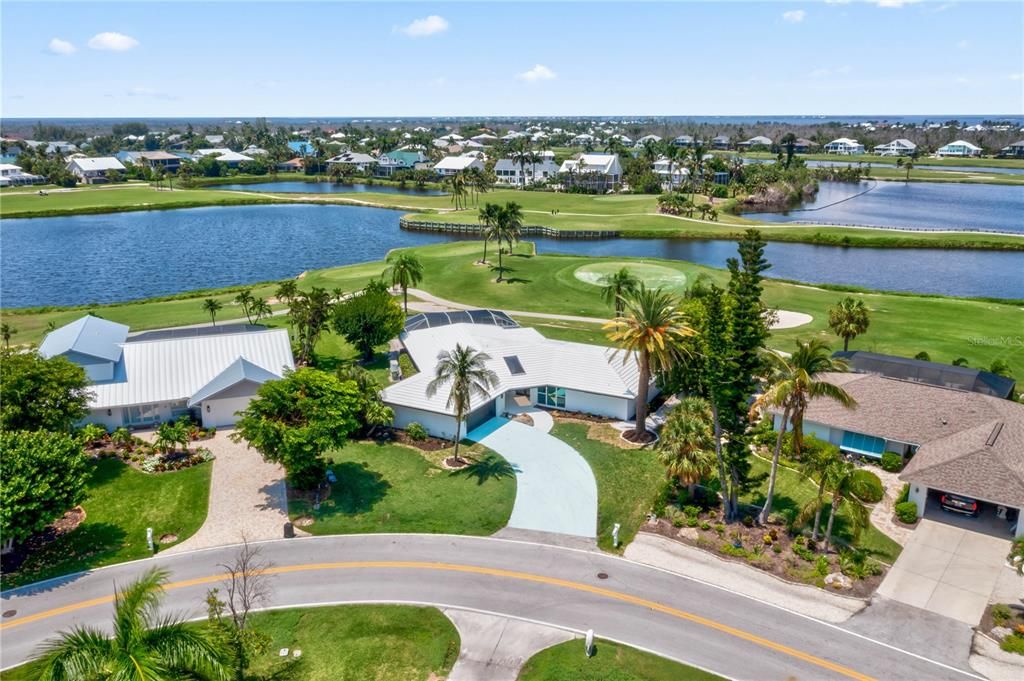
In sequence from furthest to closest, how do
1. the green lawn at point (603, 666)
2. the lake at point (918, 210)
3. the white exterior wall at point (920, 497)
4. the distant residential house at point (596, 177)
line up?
1. the distant residential house at point (596, 177)
2. the lake at point (918, 210)
3. the white exterior wall at point (920, 497)
4. the green lawn at point (603, 666)

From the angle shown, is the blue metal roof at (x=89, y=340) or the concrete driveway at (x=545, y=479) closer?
the concrete driveway at (x=545, y=479)

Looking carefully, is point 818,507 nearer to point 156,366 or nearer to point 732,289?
point 732,289

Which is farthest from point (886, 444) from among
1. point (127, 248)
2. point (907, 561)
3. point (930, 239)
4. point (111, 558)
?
point (127, 248)

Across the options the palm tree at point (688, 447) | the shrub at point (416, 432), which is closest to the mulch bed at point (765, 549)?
the palm tree at point (688, 447)

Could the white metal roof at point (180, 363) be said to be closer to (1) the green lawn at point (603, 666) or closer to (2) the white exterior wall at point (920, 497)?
(1) the green lawn at point (603, 666)

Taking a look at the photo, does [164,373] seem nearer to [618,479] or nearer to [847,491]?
[618,479]

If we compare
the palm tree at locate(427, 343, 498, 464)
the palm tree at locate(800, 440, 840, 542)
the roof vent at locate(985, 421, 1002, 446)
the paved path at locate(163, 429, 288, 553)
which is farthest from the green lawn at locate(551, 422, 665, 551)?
the roof vent at locate(985, 421, 1002, 446)

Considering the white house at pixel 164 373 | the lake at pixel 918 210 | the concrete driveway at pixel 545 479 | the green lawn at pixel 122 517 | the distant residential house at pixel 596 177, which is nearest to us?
the green lawn at pixel 122 517

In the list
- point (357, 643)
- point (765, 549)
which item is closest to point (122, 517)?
point (357, 643)

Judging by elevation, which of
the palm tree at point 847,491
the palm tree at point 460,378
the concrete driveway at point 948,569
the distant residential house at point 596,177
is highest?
the distant residential house at point 596,177
